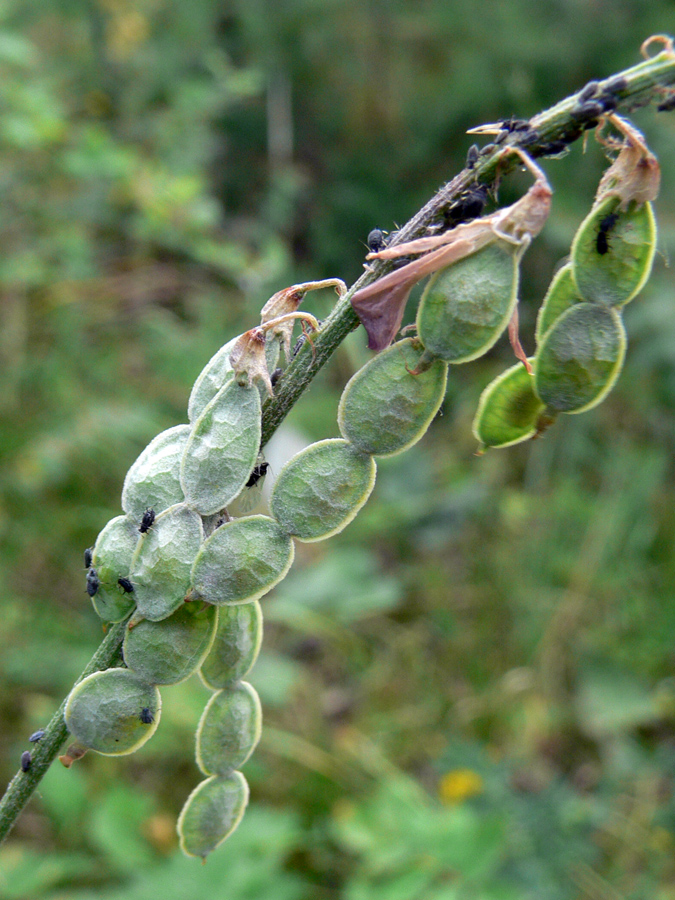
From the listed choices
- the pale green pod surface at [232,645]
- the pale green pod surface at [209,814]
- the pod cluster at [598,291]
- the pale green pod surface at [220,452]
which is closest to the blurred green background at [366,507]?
the pale green pod surface at [209,814]

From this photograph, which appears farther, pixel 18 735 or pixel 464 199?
pixel 18 735

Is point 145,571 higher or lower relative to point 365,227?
lower

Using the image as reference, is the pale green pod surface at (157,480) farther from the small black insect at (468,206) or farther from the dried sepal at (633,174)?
the dried sepal at (633,174)

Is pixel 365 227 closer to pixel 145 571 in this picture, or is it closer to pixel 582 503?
pixel 582 503

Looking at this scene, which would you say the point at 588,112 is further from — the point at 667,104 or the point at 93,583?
the point at 93,583

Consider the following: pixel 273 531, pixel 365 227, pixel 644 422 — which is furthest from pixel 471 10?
pixel 273 531

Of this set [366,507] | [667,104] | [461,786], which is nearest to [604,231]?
[667,104]

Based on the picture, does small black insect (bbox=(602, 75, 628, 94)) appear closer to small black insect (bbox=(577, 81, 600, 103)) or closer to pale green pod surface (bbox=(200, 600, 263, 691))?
small black insect (bbox=(577, 81, 600, 103))
